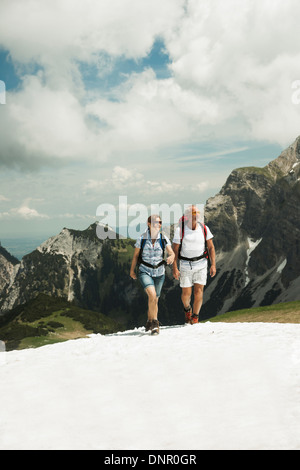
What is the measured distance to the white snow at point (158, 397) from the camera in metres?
6.52

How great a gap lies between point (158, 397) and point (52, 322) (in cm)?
14676

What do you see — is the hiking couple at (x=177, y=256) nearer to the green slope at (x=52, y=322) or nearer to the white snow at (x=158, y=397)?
the white snow at (x=158, y=397)

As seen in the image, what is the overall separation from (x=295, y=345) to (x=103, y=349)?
6.09 metres

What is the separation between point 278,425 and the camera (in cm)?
670

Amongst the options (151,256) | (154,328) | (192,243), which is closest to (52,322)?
(154,328)

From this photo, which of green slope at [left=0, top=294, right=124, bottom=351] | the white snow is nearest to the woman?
the white snow

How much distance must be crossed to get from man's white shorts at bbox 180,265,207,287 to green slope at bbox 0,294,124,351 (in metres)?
116

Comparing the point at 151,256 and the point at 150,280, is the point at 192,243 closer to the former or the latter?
the point at 151,256

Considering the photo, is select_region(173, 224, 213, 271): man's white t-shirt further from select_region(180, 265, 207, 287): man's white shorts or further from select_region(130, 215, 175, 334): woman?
select_region(130, 215, 175, 334): woman

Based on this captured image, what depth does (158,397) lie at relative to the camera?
808 cm

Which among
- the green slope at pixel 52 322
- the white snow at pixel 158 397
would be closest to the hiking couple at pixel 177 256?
the white snow at pixel 158 397
